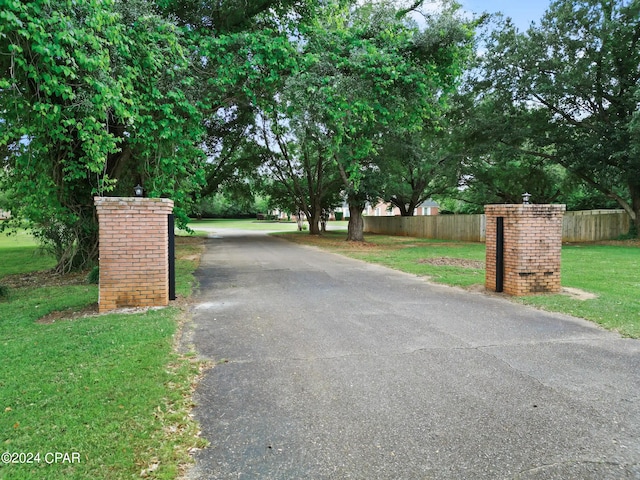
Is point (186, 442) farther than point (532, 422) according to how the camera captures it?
No

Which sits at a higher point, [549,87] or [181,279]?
[549,87]

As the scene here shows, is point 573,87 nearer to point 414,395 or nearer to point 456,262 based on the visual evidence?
point 456,262

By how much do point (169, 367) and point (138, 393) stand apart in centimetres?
61

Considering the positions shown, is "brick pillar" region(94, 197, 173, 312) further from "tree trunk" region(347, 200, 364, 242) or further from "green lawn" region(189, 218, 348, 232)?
"green lawn" region(189, 218, 348, 232)

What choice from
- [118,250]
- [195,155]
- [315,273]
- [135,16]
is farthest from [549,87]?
[118,250]

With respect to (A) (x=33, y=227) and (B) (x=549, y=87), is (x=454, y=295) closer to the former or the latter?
(A) (x=33, y=227)

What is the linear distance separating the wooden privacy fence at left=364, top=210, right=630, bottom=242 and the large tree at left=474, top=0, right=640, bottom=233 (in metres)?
1.17

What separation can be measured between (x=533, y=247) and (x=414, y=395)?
477 centimetres

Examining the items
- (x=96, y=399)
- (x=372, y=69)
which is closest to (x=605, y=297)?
(x=372, y=69)

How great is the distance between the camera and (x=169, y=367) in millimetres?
3637

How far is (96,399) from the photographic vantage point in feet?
9.57

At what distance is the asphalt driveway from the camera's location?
7.48 feet

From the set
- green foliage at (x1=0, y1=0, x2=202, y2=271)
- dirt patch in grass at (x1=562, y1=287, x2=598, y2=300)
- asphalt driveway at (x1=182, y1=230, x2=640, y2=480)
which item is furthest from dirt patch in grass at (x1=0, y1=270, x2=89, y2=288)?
dirt patch in grass at (x1=562, y1=287, x2=598, y2=300)

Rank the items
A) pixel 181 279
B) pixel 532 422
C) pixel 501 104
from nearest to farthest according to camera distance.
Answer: pixel 532 422 → pixel 181 279 → pixel 501 104
